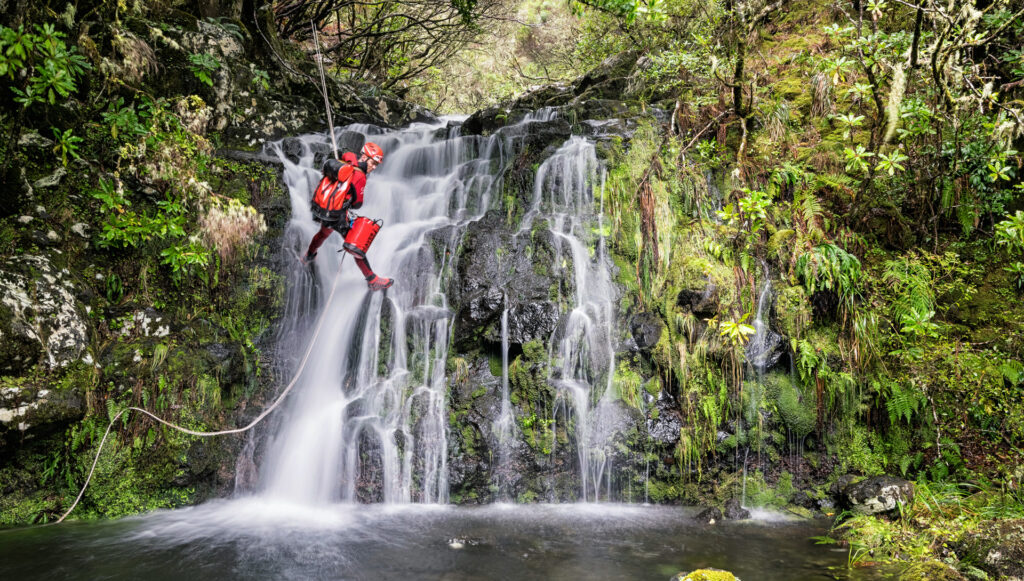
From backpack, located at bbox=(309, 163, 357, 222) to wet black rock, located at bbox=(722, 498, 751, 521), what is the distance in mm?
5601

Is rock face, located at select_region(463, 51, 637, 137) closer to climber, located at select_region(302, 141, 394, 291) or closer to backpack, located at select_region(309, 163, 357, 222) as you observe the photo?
climber, located at select_region(302, 141, 394, 291)

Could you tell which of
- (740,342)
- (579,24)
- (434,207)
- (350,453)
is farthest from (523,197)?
(579,24)

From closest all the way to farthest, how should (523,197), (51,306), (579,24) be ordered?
(51,306)
(523,197)
(579,24)

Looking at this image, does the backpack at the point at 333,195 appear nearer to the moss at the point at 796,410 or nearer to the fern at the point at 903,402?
the moss at the point at 796,410

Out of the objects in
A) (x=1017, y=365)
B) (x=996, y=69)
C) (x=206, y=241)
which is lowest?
(x=1017, y=365)

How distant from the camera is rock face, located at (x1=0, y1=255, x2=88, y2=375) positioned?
4812 millimetres

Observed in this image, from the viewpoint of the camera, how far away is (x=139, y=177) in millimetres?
6527

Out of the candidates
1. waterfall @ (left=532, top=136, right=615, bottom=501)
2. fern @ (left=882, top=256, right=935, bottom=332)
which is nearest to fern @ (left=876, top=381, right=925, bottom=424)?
fern @ (left=882, top=256, right=935, bottom=332)

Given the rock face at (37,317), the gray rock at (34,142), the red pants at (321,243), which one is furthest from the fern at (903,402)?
the gray rock at (34,142)

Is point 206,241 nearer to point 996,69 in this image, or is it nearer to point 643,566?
point 643,566

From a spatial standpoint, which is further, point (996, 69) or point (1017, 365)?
point (996, 69)

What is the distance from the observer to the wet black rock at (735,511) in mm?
5500

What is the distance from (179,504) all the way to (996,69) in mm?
10883

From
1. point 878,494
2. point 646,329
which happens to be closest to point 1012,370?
point 878,494
